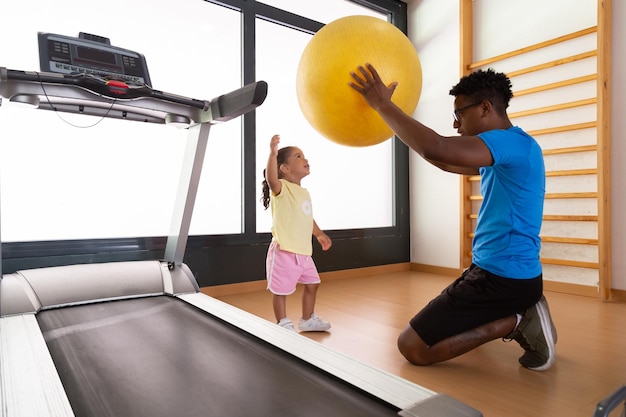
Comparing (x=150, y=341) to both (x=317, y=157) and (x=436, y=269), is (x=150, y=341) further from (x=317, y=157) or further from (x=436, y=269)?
(x=436, y=269)

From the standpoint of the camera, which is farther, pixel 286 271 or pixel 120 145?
pixel 120 145

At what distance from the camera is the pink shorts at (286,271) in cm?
229

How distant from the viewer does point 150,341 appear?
56.9 inches

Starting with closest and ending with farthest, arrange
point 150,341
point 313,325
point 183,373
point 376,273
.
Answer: point 183,373, point 150,341, point 313,325, point 376,273

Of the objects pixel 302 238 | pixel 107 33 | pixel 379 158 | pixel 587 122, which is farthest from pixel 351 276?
pixel 107 33

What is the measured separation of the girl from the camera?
2.29 metres

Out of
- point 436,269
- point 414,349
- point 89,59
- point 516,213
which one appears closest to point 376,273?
point 436,269

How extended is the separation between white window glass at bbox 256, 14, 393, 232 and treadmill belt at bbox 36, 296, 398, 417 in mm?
1912

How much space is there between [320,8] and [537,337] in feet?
10.5

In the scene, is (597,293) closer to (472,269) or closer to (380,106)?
(472,269)

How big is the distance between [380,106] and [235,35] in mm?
2260

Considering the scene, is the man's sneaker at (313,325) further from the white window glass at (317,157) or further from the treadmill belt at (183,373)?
the white window glass at (317,157)

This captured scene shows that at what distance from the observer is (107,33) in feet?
→ 9.09

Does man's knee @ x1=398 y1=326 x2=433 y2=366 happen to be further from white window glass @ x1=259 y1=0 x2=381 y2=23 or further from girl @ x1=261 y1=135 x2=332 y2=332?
white window glass @ x1=259 y1=0 x2=381 y2=23
